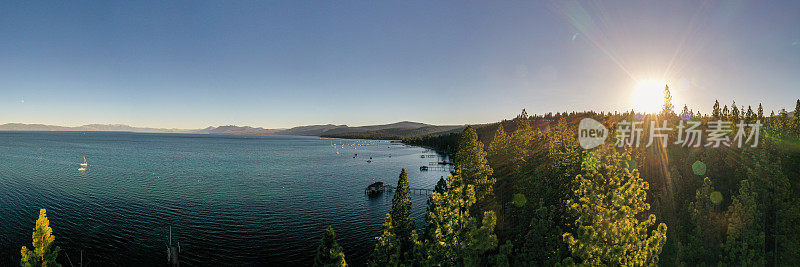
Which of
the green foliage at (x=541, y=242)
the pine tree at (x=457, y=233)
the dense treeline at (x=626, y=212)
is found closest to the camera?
the dense treeline at (x=626, y=212)

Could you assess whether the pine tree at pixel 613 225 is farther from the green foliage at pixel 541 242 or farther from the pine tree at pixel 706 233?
the pine tree at pixel 706 233

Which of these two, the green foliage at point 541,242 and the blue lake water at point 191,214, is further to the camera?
the blue lake water at point 191,214

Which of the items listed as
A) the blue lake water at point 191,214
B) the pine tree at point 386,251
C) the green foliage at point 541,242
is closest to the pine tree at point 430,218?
the pine tree at point 386,251

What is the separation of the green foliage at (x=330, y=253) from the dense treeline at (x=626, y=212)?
18.6ft

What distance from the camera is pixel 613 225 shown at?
1311 centimetres

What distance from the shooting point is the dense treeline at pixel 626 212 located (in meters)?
13.6

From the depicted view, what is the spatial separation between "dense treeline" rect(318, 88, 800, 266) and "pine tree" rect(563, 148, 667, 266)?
0.04m

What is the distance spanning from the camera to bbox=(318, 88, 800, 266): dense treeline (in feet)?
44.6

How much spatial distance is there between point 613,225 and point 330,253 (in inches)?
588

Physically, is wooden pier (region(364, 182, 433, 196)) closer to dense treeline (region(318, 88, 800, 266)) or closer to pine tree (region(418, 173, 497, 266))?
dense treeline (region(318, 88, 800, 266))

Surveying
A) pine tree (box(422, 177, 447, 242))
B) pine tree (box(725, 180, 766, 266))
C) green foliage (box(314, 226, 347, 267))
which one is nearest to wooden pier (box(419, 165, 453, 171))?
pine tree (box(422, 177, 447, 242))

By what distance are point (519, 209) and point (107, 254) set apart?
4857 centimetres

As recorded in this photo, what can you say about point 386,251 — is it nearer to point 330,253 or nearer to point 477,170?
point 330,253

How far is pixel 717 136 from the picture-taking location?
32.7 m
